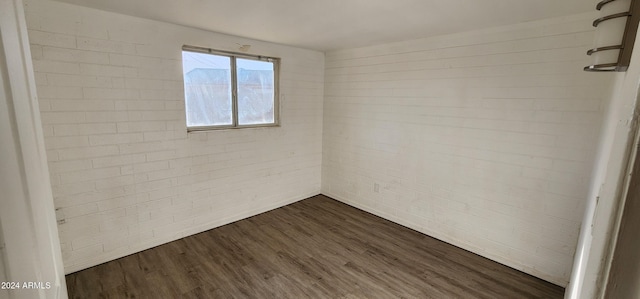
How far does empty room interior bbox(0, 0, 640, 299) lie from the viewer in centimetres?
233

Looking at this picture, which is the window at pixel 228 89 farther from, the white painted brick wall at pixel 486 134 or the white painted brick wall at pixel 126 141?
the white painted brick wall at pixel 486 134

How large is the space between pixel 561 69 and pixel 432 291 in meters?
2.26

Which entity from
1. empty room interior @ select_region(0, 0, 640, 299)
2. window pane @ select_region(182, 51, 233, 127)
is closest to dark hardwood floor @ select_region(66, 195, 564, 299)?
empty room interior @ select_region(0, 0, 640, 299)

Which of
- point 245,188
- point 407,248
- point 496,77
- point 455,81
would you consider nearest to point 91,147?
point 245,188

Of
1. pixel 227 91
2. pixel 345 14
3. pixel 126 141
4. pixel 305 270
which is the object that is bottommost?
pixel 305 270

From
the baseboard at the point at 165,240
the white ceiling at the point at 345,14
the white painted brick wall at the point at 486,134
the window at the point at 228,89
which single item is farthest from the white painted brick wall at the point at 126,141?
the white painted brick wall at the point at 486,134

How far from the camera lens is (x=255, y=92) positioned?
12.4ft

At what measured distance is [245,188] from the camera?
12.4 ft

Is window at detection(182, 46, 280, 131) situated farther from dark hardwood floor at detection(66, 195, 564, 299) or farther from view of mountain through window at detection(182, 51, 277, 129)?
dark hardwood floor at detection(66, 195, 564, 299)

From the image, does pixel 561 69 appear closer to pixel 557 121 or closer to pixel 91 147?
pixel 557 121

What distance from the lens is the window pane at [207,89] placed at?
3133 millimetres

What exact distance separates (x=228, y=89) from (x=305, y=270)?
2.37m

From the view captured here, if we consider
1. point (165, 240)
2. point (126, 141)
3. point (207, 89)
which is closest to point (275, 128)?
point (207, 89)

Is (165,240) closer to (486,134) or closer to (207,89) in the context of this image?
(207,89)
